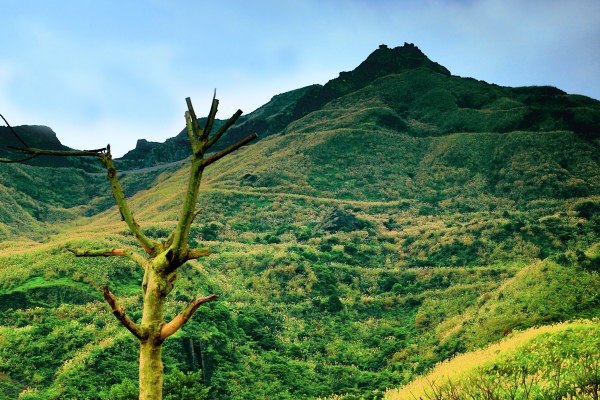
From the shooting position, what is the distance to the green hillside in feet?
66.5

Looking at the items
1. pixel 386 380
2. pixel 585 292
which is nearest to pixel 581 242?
pixel 585 292

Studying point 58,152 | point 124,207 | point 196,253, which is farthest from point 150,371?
point 58,152

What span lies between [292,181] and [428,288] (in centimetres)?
4270

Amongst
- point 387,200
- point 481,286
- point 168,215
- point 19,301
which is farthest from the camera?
point 387,200

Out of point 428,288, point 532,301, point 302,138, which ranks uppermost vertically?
point 302,138

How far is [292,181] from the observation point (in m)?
73.7

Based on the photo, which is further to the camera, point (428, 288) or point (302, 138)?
point (302, 138)

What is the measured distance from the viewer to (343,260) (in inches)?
1604

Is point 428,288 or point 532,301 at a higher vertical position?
point 532,301

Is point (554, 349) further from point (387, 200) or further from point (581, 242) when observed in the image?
point (387, 200)

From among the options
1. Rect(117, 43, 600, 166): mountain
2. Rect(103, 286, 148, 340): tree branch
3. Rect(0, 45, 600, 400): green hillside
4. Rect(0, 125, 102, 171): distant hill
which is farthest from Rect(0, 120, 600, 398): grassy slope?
Rect(0, 125, 102, 171): distant hill

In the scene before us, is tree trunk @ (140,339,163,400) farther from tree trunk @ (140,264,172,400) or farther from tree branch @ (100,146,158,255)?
tree branch @ (100,146,158,255)

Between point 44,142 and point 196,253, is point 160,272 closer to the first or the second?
point 196,253

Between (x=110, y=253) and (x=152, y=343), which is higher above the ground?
(x=110, y=253)
